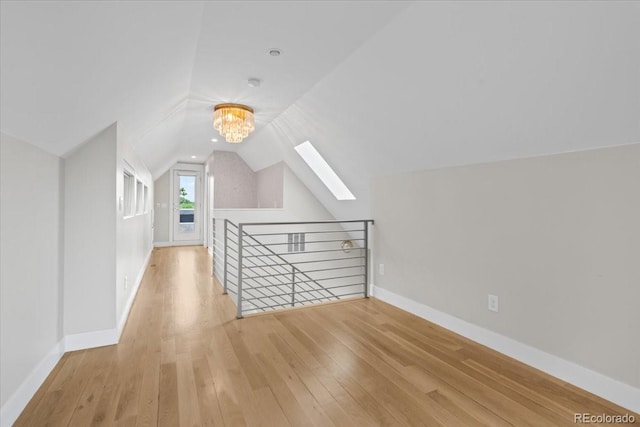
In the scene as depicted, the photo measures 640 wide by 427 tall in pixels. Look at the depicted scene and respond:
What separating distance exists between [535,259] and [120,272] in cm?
324

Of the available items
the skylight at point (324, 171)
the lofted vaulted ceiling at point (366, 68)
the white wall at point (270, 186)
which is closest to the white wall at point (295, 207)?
the white wall at point (270, 186)

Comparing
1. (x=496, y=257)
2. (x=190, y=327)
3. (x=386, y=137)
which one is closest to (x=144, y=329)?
(x=190, y=327)

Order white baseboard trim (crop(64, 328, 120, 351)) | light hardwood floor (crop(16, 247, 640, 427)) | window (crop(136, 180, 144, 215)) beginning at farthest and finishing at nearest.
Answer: window (crop(136, 180, 144, 215)) < white baseboard trim (crop(64, 328, 120, 351)) < light hardwood floor (crop(16, 247, 640, 427))

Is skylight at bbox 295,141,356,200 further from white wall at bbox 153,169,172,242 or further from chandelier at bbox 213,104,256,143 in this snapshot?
white wall at bbox 153,169,172,242

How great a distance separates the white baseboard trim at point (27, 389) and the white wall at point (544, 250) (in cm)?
289

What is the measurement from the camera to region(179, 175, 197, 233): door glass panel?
8008 mm

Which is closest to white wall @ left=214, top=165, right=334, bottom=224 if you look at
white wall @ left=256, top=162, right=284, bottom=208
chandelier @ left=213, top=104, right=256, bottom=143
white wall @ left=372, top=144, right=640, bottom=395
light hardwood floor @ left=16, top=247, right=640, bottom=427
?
white wall @ left=256, top=162, right=284, bottom=208

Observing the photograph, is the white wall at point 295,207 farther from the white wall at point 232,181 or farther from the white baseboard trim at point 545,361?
the white baseboard trim at point 545,361

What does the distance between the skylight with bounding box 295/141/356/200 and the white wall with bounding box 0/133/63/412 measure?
2.92 m

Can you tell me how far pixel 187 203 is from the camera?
8070mm

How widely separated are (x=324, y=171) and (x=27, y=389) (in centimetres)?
378

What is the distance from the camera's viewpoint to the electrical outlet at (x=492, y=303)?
7.43ft

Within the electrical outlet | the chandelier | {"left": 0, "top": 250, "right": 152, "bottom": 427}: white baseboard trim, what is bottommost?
{"left": 0, "top": 250, "right": 152, "bottom": 427}: white baseboard trim

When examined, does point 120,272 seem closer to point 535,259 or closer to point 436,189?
point 436,189
